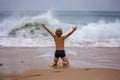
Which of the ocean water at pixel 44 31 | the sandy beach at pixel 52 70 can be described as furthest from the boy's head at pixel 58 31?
the ocean water at pixel 44 31

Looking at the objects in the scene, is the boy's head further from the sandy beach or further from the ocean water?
the ocean water

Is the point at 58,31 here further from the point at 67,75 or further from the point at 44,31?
the point at 44,31

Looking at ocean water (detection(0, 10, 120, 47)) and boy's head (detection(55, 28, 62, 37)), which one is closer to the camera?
boy's head (detection(55, 28, 62, 37))

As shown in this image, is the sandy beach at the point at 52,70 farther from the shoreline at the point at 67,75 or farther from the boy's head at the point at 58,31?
the boy's head at the point at 58,31

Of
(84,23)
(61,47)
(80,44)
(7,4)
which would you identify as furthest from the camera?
(84,23)

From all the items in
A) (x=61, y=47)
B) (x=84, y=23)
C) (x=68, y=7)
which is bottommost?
(x=61, y=47)

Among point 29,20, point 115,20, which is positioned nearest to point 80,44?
point 29,20

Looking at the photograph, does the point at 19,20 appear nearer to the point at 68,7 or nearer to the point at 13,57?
the point at 68,7

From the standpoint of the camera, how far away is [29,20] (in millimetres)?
6895

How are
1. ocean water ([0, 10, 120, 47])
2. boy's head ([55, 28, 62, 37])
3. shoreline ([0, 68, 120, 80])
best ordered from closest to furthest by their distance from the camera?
shoreline ([0, 68, 120, 80]) → boy's head ([55, 28, 62, 37]) → ocean water ([0, 10, 120, 47])

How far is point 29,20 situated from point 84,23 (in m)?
1.69

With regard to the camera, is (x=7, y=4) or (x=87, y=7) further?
(x=87, y=7)

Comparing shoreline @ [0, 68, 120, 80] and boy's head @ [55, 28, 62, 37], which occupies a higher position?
boy's head @ [55, 28, 62, 37]

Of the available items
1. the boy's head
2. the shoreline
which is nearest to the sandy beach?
the shoreline
